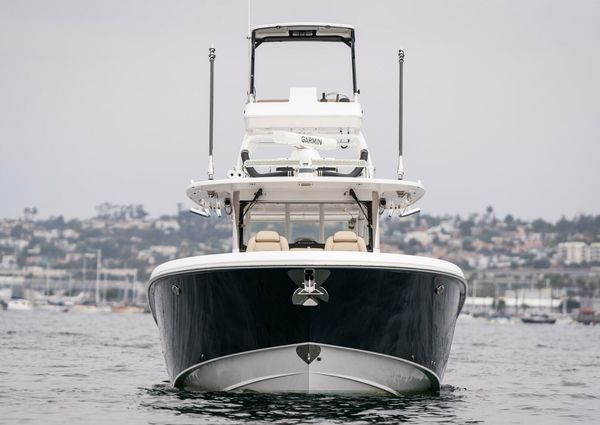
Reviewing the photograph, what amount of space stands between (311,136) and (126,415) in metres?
6.54

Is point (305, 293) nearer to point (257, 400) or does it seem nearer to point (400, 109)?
point (257, 400)

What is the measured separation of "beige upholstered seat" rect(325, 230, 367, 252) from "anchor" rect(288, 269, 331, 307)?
1.97 m

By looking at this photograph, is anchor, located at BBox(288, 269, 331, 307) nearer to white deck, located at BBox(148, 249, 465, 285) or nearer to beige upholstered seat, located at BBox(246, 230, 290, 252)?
white deck, located at BBox(148, 249, 465, 285)

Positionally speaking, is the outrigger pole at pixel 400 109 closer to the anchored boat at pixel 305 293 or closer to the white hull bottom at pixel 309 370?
the anchored boat at pixel 305 293

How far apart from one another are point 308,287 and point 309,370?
4.03 ft

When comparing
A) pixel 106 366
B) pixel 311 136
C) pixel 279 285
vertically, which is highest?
pixel 311 136

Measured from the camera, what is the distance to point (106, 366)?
33438 mm

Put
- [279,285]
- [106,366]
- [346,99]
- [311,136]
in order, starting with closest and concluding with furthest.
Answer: [279,285] < [311,136] < [346,99] < [106,366]

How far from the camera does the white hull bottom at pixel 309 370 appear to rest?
20.6 meters

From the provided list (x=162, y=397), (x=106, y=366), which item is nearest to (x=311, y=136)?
(x=162, y=397)

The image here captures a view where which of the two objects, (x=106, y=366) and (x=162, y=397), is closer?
(x=162, y=397)

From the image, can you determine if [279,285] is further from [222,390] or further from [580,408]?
[580,408]

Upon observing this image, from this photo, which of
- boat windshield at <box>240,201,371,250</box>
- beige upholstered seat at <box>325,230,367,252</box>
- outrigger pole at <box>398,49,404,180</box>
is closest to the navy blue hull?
beige upholstered seat at <box>325,230,367,252</box>

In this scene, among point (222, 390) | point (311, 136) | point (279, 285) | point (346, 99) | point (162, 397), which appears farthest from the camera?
point (346, 99)
